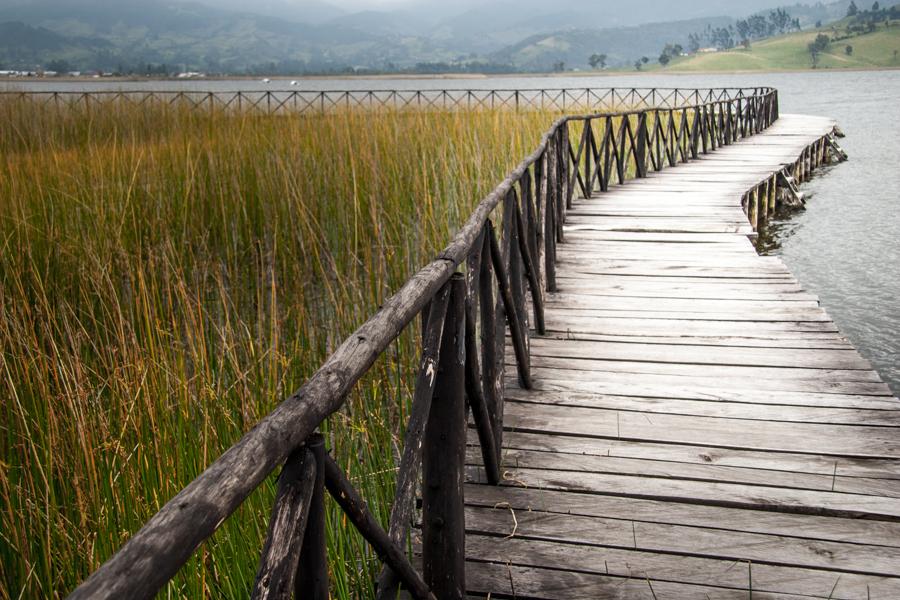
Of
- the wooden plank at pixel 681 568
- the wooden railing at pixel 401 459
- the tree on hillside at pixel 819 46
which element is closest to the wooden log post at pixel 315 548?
the wooden railing at pixel 401 459

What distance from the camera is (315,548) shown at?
119 centimetres

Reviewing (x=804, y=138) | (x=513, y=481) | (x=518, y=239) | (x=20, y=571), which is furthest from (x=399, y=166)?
(x=804, y=138)

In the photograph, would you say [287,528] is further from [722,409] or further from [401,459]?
[722,409]

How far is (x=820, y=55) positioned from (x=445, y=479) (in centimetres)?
15780

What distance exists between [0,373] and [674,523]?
6.86 feet

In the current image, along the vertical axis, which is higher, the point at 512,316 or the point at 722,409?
the point at 512,316

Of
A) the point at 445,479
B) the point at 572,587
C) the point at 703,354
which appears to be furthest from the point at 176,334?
the point at 703,354

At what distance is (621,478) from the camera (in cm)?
275

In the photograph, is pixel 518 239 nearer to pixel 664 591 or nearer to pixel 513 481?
pixel 513 481

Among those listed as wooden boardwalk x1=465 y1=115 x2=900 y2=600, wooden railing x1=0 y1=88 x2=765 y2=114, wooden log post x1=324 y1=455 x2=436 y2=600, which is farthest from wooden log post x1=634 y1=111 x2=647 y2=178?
wooden log post x1=324 y1=455 x2=436 y2=600

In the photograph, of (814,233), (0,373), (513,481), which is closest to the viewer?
(0,373)

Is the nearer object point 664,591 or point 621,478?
point 664,591

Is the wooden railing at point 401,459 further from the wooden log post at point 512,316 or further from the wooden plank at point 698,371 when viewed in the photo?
the wooden plank at point 698,371

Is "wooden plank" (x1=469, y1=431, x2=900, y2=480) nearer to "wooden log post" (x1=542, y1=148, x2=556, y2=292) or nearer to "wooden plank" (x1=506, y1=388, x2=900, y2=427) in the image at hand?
"wooden plank" (x1=506, y1=388, x2=900, y2=427)
